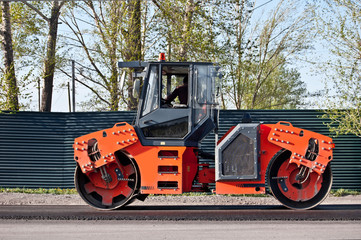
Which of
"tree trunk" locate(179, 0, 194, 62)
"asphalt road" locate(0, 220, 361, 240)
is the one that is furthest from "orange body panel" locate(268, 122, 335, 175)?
"tree trunk" locate(179, 0, 194, 62)

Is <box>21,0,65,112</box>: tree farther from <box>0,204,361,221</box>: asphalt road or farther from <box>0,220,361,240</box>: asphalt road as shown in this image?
<box>0,220,361,240</box>: asphalt road

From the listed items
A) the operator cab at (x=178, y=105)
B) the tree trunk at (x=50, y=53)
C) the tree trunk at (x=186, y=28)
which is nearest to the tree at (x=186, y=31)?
the tree trunk at (x=186, y=28)

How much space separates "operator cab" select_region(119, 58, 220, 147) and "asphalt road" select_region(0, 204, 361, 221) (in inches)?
50.9

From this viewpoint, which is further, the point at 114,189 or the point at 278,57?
the point at 278,57

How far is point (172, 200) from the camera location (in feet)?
37.8

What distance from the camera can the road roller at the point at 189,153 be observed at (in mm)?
8703

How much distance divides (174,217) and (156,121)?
1.86m

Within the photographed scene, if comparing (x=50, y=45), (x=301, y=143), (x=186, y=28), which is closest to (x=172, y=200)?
(x=301, y=143)

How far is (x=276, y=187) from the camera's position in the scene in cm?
898

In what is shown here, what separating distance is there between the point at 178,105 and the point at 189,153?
3.03 feet

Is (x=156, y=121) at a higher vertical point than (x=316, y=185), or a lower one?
higher

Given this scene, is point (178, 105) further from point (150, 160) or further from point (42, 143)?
point (42, 143)

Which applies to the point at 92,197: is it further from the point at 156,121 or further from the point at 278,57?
the point at 278,57

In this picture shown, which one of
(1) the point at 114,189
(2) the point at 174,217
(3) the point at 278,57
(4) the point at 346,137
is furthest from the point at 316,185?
(3) the point at 278,57
